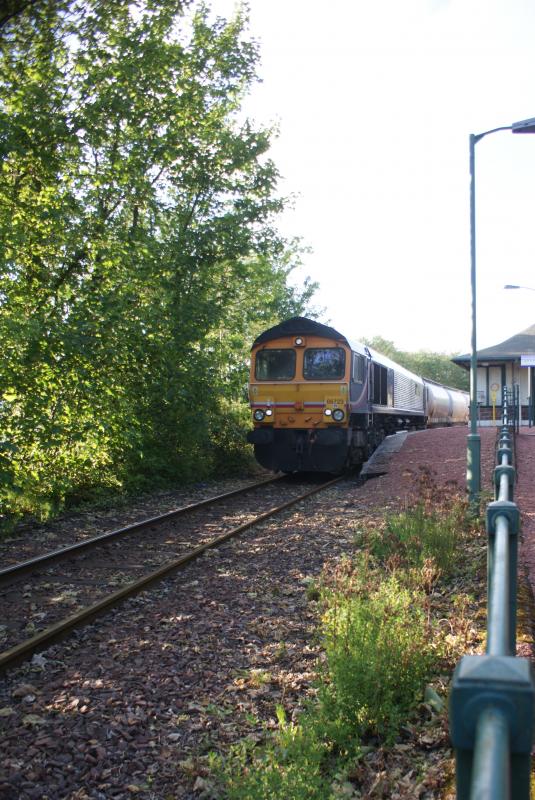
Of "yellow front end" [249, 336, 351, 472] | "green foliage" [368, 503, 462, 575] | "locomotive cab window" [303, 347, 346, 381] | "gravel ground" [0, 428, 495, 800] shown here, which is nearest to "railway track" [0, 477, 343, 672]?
"gravel ground" [0, 428, 495, 800]

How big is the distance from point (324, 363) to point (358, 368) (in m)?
1.02

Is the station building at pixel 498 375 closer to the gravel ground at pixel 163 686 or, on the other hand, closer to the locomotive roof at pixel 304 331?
the locomotive roof at pixel 304 331

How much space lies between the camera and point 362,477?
16469 mm

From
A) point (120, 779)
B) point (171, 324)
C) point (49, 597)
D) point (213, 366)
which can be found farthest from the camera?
point (213, 366)

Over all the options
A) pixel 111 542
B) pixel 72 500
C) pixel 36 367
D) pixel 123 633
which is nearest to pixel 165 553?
pixel 111 542

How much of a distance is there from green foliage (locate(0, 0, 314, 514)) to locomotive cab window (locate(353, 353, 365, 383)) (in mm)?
3178

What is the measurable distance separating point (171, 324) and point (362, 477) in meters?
6.25

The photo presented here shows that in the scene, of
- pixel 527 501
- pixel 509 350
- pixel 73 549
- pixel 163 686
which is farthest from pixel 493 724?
pixel 509 350

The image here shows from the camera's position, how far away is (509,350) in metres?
39.4

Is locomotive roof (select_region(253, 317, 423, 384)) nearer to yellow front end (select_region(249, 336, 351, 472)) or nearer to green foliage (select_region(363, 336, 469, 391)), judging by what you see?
yellow front end (select_region(249, 336, 351, 472))

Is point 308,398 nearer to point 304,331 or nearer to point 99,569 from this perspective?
point 304,331

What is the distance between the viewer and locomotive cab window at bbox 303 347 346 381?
1642cm

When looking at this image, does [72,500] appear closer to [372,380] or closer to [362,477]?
[362,477]

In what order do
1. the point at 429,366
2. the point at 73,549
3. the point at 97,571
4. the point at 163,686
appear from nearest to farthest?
the point at 163,686
the point at 97,571
the point at 73,549
the point at 429,366
